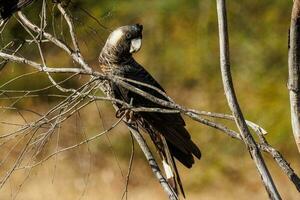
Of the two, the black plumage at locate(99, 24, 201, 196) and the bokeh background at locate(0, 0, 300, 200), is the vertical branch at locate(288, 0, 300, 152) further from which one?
the bokeh background at locate(0, 0, 300, 200)

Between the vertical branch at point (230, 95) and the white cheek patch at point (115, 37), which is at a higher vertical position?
the white cheek patch at point (115, 37)

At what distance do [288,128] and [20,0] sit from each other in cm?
401

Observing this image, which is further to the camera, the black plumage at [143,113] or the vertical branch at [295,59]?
the black plumage at [143,113]

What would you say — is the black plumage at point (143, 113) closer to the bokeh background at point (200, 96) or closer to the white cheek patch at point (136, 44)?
the white cheek patch at point (136, 44)

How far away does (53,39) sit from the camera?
254 cm

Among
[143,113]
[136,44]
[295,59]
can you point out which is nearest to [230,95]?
[295,59]

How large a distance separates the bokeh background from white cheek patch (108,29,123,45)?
285 centimetres

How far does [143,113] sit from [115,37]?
13.2 inches

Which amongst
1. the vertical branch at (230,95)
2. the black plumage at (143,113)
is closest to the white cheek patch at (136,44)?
the black plumage at (143,113)

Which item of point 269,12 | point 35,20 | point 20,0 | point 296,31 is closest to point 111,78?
point 20,0

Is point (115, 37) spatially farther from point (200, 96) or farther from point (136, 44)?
point (200, 96)

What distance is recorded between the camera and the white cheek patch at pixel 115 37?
321cm

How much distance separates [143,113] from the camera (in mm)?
3092

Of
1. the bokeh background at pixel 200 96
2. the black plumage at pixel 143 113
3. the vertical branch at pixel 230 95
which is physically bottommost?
the vertical branch at pixel 230 95
